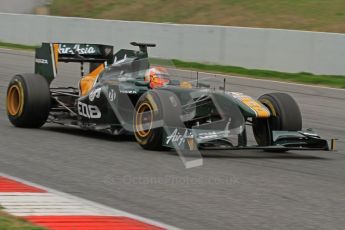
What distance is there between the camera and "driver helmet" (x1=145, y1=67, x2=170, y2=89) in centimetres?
944

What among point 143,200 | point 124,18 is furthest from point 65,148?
point 124,18

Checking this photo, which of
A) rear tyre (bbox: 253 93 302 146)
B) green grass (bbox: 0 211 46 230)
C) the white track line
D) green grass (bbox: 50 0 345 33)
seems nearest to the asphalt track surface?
the white track line

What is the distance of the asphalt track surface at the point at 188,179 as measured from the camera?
587 cm

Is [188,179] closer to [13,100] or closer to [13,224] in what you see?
[13,224]

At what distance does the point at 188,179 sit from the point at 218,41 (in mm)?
13686

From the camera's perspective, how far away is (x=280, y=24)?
1019 inches

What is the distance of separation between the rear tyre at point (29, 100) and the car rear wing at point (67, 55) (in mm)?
549

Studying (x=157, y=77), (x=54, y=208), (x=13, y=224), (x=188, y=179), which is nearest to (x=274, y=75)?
(x=157, y=77)

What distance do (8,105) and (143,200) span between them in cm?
484

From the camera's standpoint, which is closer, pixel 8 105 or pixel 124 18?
pixel 8 105

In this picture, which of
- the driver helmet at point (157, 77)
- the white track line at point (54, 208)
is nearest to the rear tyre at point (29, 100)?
the driver helmet at point (157, 77)

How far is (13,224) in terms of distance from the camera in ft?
16.9

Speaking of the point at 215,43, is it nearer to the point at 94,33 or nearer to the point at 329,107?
the point at 94,33

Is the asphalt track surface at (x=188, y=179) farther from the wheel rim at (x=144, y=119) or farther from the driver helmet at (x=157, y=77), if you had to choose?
the driver helmet at (x=157, y=77)
